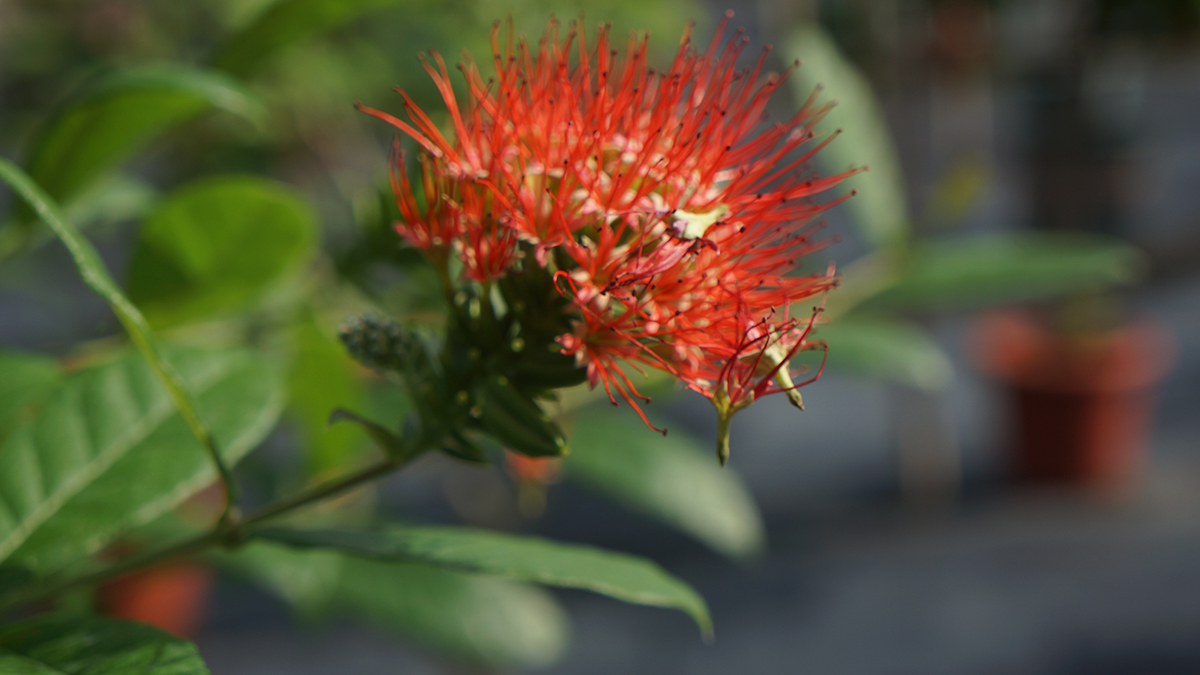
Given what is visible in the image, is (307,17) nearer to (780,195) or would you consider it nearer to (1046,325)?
(780,195)

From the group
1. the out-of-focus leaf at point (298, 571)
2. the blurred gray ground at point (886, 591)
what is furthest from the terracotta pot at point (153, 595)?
the blurred gray ground at point (886, 591)

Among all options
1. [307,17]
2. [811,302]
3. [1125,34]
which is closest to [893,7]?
[1125,34]

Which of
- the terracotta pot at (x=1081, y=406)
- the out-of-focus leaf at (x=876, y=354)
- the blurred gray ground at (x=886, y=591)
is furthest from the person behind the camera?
→ the terracotta pot at (x=1081, y=406)

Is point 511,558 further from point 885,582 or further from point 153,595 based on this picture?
point 885,582

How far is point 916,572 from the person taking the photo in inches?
82.6

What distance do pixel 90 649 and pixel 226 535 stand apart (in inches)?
2.6

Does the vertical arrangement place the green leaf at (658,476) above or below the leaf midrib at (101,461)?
below

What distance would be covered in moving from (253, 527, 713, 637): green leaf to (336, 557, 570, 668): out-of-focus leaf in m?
0.34

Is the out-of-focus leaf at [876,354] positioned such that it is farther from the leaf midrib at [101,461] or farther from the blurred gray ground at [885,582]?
the blurred gray ground at [885,582]

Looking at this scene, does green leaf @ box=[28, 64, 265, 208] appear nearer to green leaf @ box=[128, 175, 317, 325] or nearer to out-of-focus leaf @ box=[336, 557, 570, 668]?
green leaf @ box=[128, 175, 317, 325]

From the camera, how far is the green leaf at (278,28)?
1.77ft

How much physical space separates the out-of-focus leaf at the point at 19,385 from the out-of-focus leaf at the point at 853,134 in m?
0.58

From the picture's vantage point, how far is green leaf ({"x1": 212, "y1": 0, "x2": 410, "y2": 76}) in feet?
1.77

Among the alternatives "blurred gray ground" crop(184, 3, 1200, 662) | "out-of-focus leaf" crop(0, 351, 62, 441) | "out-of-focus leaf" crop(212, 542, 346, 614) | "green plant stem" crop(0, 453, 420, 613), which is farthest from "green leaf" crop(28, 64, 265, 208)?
"blurred gray ground" crop(184, 3, 1200, 662)
